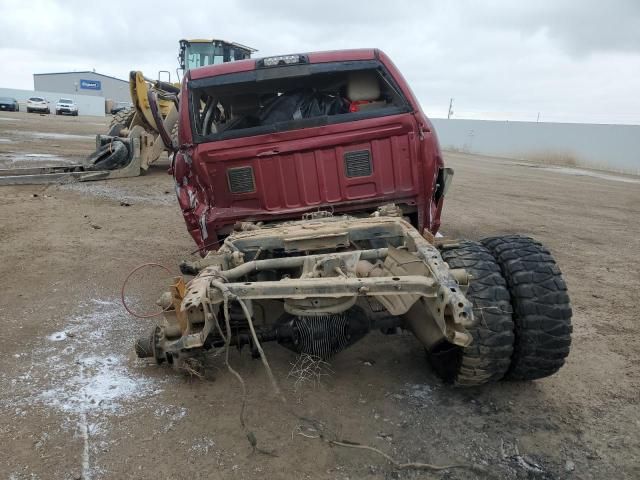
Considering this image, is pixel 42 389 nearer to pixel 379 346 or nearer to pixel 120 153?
pixel 379 346

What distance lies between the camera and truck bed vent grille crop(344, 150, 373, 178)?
4.41m

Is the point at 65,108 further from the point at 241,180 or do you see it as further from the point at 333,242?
the point at 333,242

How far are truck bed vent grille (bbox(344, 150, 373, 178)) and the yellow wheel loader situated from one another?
607cm

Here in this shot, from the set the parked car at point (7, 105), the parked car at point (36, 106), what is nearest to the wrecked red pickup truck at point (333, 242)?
the parked car at point (36, 106)

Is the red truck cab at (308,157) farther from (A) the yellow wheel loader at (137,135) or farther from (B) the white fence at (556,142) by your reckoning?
(B) the white fence at (556,142)

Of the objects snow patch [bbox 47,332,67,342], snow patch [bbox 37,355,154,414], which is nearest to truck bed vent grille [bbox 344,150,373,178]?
snow patch [bbox 37,355,154,414]

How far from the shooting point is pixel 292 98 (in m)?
4.84

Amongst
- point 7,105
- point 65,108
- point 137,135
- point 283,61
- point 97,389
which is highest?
point 7,105

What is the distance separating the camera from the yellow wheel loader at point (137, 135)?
35.3ft

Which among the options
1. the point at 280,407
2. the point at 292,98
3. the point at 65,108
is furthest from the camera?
the point at 65,108

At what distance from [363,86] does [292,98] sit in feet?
2.12

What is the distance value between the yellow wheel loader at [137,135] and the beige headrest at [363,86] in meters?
5.66

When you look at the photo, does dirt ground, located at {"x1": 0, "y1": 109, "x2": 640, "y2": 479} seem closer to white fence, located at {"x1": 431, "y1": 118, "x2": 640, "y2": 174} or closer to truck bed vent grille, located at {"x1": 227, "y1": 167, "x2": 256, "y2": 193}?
truck bed vent grille, located at {"x1": 227, "y1": 167, "x2": 256, "y2": 193}

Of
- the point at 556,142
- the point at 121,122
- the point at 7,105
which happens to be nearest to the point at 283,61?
the point at 121,122
